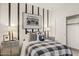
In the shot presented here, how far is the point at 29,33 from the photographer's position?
6.23 feet

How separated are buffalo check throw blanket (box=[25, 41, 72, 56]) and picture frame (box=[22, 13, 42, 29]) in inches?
11.3

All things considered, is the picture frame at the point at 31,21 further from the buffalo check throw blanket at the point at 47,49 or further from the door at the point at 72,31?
the door at the point at 72,31

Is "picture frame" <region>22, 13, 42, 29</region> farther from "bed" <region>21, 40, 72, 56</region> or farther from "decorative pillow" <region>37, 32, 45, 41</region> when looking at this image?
"bed" <region>21, 40, 72, 56</region>

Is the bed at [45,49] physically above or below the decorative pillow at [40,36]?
below

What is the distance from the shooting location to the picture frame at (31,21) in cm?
191

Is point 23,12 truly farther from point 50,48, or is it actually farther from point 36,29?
point 50,48

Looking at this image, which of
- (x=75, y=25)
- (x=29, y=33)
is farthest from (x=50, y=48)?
(x=75, y=25)

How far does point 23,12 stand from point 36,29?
13.8 inches

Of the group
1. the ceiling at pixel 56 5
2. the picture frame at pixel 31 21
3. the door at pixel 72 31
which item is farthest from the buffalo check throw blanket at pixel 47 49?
the ceiling at pixel 56 5

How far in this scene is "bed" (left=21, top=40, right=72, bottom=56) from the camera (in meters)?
1.81

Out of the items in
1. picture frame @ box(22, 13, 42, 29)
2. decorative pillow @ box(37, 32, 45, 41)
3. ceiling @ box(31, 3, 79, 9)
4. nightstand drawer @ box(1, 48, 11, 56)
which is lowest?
nightstand drawer @ box(1, 48, 11, 56)

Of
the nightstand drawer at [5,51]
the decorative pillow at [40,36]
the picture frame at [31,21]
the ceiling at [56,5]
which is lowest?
the nightstand drawer at [5,51]

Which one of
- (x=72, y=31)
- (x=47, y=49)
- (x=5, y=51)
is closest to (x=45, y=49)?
(x=47, y=49)

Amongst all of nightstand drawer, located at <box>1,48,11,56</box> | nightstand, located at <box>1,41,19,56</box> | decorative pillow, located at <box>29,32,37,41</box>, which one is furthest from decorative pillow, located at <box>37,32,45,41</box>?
nightstand drawer, located at <box>1,48,11,56</box>
